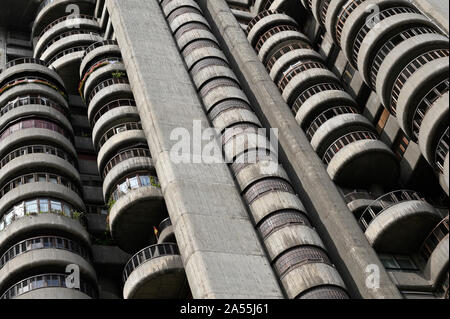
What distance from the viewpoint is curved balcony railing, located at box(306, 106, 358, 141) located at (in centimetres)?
4828

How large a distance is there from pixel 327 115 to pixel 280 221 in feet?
38.4

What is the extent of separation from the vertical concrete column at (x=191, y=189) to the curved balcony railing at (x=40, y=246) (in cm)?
707

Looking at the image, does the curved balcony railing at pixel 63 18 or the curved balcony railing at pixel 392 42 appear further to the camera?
the curved balcony railing at pixel 63 18

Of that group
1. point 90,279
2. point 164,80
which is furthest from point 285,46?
point 90,279

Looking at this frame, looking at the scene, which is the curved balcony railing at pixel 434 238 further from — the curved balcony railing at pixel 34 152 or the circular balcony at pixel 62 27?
the circular balcony at pixel 62 27

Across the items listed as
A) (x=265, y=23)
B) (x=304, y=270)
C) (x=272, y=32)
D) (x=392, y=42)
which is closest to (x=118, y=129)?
(x=272, y=32)

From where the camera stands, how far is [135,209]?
43.8 metres

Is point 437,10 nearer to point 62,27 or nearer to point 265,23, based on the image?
point 265,23

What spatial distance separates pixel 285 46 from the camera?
55969 millimetres

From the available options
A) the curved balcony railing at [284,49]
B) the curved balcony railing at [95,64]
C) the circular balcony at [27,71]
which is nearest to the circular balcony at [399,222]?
the curved balcony railing at [284,49]

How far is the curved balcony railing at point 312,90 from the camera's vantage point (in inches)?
1982

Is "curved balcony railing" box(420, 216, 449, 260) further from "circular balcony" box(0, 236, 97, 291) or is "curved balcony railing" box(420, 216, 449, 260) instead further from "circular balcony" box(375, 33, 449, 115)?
"circular balcony" box(0, 236, 97, 291)
